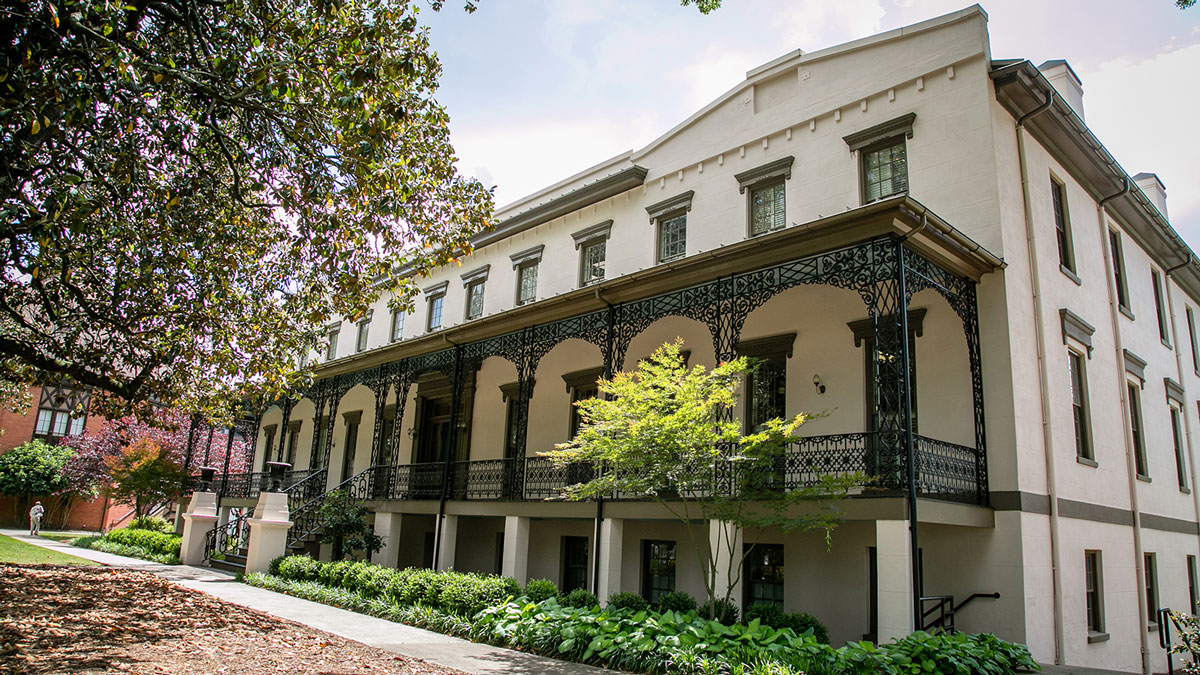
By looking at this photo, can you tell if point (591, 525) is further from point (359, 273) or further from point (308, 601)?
point (359, 273)

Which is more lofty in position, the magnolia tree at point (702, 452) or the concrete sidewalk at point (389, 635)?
the magnolia tree at point (702, 452)

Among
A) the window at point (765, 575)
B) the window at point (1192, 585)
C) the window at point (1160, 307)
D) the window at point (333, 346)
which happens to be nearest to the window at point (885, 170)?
the window at point (765, 575)

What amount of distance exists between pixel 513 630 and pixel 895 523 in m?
5.59

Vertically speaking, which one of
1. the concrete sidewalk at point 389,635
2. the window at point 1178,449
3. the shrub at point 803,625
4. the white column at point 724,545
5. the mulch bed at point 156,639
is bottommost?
the concrete sidewalk at point 389,635

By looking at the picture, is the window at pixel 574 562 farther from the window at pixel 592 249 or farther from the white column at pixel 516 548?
the window at pixel 592 249

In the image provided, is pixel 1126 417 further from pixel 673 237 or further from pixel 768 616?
pixel 673 237

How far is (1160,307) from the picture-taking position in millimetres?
19578

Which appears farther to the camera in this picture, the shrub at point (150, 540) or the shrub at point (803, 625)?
the shrub at point (150, 540)

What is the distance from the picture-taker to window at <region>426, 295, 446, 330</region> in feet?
84.7

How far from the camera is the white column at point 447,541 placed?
691 inches

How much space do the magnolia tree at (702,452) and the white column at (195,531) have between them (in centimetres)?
1433

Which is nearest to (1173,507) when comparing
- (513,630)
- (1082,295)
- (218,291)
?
(1082,295)

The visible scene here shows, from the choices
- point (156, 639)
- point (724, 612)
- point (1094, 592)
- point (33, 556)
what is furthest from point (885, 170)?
point (33, 556)

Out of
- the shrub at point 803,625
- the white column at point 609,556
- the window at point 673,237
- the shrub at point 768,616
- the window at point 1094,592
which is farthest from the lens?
the window at point 673,237
